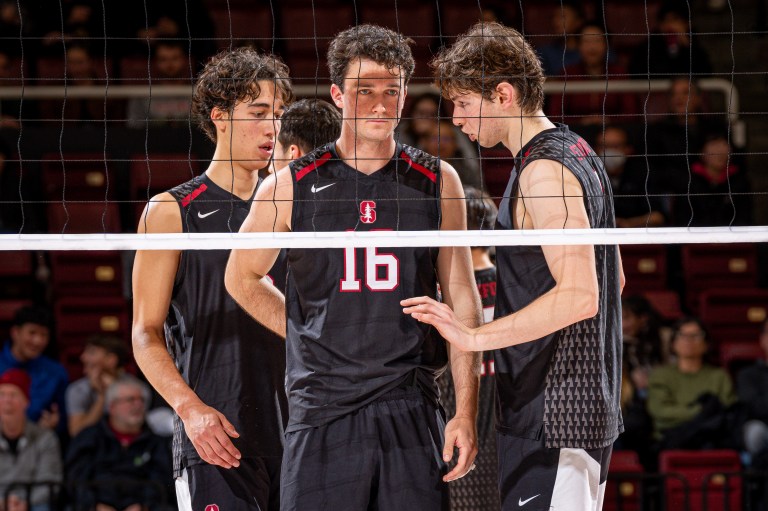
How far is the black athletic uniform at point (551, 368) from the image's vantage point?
13.5 ft

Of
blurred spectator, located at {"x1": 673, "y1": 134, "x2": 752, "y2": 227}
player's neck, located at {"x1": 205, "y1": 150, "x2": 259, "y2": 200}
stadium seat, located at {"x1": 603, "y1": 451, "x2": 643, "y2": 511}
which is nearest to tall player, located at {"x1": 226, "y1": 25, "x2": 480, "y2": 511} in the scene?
player's neck, located at {"x1": 205, "y1": 150, "x2": 259, "y2": 200}

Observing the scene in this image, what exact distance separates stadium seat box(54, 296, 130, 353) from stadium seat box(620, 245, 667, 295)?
4.46 metres

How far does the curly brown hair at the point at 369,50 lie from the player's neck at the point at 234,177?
664mm

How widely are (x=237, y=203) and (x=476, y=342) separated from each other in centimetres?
128

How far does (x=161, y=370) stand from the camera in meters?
4.55

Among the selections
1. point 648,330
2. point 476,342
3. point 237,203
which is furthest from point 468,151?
point 476,342

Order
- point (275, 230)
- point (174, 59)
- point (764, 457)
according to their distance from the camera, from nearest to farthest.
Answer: point (275, 230), point (764, 457), point (174, 59)

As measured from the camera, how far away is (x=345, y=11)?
12703 millimetres

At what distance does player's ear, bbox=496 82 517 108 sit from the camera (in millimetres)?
4293

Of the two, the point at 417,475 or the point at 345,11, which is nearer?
the point at 417,475

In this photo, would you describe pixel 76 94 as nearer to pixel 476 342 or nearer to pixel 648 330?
pixel 648 330

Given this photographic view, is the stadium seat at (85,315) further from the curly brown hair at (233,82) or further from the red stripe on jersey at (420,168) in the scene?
→ the red stripe on jersey at (420,168)

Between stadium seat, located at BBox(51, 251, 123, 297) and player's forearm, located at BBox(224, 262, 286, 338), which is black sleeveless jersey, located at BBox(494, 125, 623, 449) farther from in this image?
stadium seat, located at BBox(51, 251, 123, 297)

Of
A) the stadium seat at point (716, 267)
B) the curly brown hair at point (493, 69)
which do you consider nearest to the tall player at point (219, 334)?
the curly brown hair at point (493, 69)
